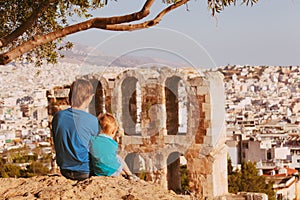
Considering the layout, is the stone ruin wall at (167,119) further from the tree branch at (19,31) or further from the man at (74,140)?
the man at (74,140)

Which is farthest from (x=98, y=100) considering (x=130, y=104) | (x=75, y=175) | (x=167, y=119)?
(x=75, y=175)

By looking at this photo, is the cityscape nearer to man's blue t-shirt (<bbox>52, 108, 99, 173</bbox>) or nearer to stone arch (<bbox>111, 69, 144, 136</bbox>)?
stone arch (<bbox>111, 69, 144, 136</bbox>)

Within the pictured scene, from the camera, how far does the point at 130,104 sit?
1692cm

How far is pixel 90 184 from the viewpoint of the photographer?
5.57 metres

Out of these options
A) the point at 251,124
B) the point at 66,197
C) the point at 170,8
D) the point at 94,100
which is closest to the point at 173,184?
the point at 94,100

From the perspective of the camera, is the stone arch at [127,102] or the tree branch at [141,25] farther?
the stone arch at [127,102]

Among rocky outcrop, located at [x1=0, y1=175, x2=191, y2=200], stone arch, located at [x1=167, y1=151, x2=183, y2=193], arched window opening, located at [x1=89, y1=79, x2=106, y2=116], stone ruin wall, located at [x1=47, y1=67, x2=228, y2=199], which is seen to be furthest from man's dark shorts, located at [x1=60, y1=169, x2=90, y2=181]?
stone arch, located at [x1=167, y1=151, x2=183, y2=193]

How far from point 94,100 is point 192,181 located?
3.92m

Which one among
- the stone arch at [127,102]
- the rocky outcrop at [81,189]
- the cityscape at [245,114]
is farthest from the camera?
the cityscape at [245,114]

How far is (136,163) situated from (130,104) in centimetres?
205

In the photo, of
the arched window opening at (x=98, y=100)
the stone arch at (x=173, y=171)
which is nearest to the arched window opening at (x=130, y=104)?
the arched window opening at (x=98, y=100)

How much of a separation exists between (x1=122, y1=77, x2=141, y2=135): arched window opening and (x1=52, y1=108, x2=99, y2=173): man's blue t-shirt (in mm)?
10159

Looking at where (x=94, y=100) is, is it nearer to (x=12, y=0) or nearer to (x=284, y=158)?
(x=12, y=0)

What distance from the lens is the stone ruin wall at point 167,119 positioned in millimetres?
14938
